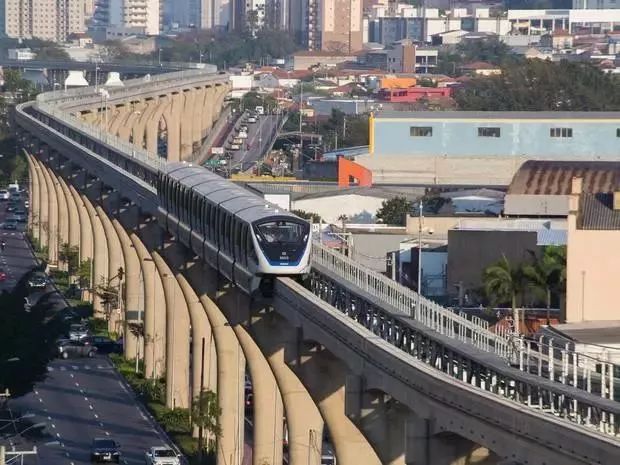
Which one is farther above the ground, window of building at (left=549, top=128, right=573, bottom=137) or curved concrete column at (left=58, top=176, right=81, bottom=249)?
window of building at (left=549, top=128, right=573, bottom=137)

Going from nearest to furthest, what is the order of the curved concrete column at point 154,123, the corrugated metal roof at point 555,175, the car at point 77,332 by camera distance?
the corrugated metal roof at point 555,175, the car at point 77,332, the curved concrete column at point 154,123

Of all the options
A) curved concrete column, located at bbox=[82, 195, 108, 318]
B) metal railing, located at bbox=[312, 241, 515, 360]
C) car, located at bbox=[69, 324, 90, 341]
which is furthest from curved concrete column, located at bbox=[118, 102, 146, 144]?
metal railing, located at bbox=[312, 241, 515, 360]

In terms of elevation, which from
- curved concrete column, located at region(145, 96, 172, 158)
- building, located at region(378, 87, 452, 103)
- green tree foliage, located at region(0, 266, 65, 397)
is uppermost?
green tree foliage, located at region(0, 266, 65, 397)

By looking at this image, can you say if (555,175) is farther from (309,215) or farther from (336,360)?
(336,360)

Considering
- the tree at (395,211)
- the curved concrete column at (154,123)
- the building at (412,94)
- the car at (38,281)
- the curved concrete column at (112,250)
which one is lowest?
the building at (412,94)

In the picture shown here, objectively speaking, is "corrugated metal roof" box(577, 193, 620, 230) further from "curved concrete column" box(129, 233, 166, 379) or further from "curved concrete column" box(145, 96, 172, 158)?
"curved concrete column" box(145, 96, 172, 158)

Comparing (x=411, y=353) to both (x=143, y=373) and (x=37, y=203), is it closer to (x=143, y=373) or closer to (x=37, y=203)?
(x=143, y=373)

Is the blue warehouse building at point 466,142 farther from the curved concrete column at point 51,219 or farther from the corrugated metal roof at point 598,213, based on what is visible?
the corrugated metal roof at point 598,213

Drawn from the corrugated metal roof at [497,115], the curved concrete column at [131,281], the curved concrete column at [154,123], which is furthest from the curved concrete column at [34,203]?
the curved concrete column at [131,281]
